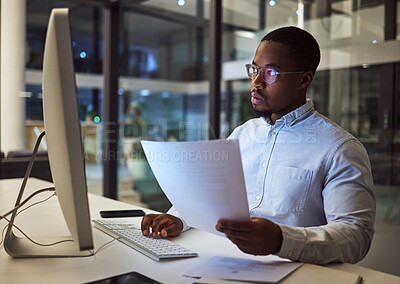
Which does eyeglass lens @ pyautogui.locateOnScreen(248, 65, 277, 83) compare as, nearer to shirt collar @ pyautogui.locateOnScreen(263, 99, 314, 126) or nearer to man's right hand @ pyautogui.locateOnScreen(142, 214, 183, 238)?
shirt collar @ pyautogui.locateOnScreen(263, 99, 314, 126)

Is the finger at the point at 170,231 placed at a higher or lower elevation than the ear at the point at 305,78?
lower

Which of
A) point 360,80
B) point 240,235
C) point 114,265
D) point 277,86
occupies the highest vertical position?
point 360,80

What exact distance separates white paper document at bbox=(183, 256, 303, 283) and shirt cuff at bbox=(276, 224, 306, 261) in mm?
23

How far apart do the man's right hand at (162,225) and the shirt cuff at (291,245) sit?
1.31 ft

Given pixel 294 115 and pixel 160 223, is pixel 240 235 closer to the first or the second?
pixel 160 223

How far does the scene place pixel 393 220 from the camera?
233 centimetres

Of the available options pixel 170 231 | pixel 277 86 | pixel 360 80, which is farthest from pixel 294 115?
pixel 360 80

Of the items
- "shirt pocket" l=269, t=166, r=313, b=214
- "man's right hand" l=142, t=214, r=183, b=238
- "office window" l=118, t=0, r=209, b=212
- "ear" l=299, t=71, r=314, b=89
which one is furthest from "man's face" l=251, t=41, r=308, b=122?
"office window" l=118, t=0, r=209, b=212

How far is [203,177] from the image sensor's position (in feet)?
3.00

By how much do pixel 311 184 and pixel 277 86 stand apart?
38 centimetres

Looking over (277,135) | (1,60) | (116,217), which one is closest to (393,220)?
(277,135)

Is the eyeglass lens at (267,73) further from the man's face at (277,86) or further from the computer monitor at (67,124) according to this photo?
the computer monitor at (67,124)

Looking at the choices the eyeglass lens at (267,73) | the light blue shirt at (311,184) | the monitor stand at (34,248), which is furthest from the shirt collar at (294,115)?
the monitor stand at (34,248)

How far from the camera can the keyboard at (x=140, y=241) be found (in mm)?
1091
